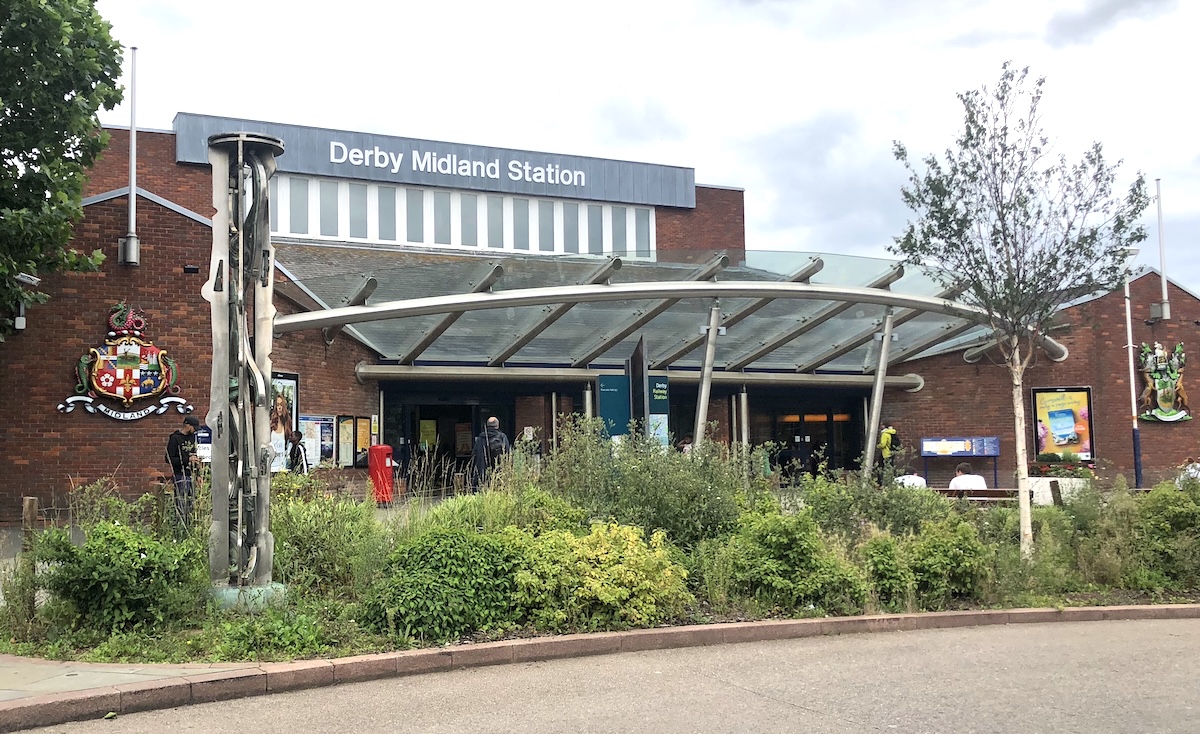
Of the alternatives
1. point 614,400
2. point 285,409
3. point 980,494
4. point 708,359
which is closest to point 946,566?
point 980,494

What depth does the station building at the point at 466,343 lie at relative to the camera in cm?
1526

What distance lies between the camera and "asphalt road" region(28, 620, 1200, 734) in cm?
556

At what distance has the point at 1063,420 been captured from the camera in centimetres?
2538

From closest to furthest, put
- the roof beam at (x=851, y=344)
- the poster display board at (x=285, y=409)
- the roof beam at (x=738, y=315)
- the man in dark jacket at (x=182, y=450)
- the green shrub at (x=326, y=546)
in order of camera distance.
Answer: the green shrub at (x=326, y=546) < the man in dark jacket at (x=182, y=450) < the poster display board at (x=285, y=409) < the roof beam at (x=738, y=315) < the roof beam at (x=851, y=344)

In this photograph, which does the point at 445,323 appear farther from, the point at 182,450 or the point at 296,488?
the point at 296,488

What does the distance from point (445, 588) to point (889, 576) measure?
400 cm

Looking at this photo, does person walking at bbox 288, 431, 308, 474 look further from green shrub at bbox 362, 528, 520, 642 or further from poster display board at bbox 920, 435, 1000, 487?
A: poster display board at bbox 920, 435, 1000, 487

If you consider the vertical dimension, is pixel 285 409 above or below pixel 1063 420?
above

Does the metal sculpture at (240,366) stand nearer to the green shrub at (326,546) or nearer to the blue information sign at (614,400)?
the green shrub at (326,546)

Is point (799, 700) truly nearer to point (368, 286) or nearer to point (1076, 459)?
point (368, 286)

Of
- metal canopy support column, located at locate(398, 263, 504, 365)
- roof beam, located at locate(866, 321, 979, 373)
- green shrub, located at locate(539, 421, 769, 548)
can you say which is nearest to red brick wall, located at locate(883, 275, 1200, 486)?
roof beam, located at locate(866, 321, 979, 373)

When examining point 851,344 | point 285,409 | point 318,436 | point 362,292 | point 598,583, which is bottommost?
point 598,583

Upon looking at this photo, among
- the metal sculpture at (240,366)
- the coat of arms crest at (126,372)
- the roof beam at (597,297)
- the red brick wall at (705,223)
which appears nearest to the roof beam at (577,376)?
the roof beam at (597,297)

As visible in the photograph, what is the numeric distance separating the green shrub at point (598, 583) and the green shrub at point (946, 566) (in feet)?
7.46
